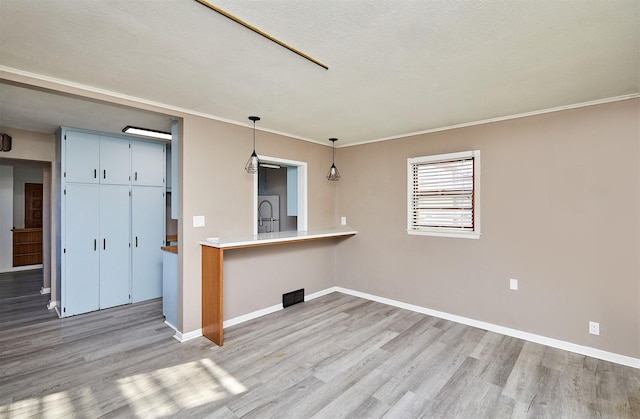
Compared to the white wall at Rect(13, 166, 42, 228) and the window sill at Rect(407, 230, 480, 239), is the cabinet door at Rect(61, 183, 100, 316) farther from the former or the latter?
the white wall at Rect(13, 166, 42, 228)

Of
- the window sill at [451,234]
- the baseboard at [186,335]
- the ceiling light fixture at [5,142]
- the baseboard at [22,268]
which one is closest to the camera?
the baseboard at [186,335]

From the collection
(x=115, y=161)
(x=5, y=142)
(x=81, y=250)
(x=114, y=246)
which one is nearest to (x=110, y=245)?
(x=114, y=246)

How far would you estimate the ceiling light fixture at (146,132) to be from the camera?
12.8 ft

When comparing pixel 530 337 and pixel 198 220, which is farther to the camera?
pixel 198 220

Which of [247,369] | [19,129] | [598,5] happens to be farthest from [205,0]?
[19,129]

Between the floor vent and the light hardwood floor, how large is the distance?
473 millimetres

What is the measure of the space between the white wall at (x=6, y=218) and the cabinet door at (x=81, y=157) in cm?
462

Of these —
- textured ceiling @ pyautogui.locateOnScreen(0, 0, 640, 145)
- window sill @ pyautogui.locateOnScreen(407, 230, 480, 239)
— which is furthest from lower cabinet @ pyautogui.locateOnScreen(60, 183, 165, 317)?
window sill @ pyautogui.locateOnScreen(407, 230, 480, 239)

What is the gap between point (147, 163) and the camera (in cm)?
456

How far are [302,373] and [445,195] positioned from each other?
2.68m

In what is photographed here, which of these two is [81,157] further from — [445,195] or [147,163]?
[445,195]

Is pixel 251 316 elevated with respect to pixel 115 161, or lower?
lower

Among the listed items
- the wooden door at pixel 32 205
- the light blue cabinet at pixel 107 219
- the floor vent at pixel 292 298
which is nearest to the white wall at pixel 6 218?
the wooden door at pixel 32 205

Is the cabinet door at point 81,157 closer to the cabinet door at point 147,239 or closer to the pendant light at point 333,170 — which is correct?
the cabinet door at point 147,239
